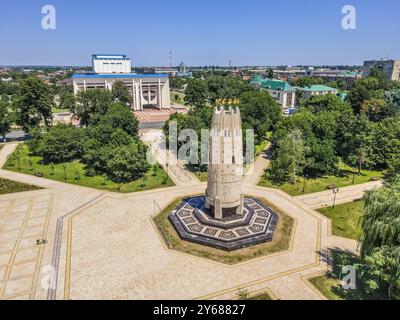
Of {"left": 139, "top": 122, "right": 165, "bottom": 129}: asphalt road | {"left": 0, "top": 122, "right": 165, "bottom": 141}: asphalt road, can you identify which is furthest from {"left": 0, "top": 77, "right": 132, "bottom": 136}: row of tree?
{"left": 139, "top": 122, "right": 165, "bottom": 129}: asphalt road

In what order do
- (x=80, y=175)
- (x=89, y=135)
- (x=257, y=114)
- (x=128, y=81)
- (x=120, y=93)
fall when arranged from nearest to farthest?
(x=80, y=175)
(x=89, y=135)
(x=257, y=114)
(x=120, y=93)
(x=128, y=81)

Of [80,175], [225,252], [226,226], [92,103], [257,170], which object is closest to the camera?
[225,252]

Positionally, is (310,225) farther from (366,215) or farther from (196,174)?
(196,174)

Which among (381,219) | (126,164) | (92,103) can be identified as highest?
(92,103)

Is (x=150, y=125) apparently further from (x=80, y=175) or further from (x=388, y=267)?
(x=388, y=267)

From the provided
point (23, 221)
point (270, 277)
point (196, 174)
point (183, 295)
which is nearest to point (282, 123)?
point (196, 174)

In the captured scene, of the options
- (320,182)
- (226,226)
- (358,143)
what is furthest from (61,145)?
(358,143)

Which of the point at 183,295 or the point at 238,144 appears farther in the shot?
the point at 238,144

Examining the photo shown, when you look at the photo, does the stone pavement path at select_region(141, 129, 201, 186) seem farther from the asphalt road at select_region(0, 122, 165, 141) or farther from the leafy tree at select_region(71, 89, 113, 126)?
the leafy tree at select_region(71, 89, 113, 126)
